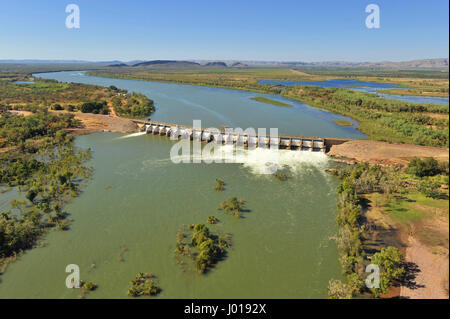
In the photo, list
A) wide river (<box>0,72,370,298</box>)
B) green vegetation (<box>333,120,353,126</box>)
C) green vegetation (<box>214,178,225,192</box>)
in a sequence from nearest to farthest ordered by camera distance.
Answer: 1. wide river (<box>0,72,370,298</box>)
2. green vegetation (<box>214,178,225,192</box>)
3. green vegetation (<box>333,120,353,126</box>)

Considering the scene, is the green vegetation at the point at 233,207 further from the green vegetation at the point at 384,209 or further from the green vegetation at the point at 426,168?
the green vegetation at the point at 426,168

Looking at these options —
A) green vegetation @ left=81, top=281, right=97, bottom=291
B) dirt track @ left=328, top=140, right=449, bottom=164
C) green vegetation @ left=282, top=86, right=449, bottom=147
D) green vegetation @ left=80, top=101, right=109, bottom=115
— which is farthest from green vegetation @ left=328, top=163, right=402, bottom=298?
green vegetation @ left=80, top=101, right=109, bottom=115

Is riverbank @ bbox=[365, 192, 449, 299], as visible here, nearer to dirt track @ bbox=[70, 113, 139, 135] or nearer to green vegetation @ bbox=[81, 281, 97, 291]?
green vegetation @ bbox=[81, 281, 97, 291]

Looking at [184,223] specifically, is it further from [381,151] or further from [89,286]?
[381,151]
